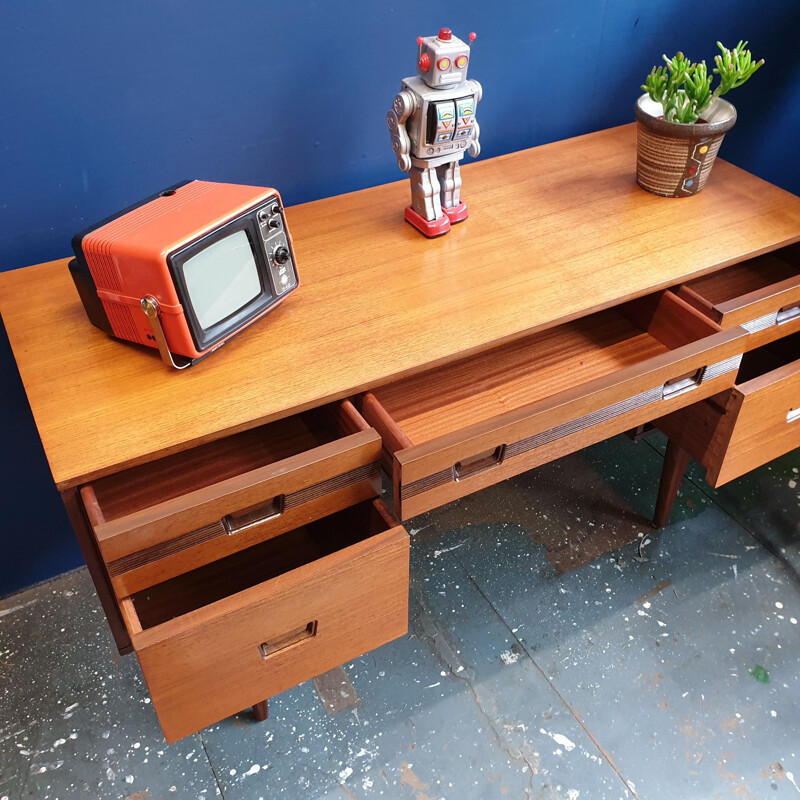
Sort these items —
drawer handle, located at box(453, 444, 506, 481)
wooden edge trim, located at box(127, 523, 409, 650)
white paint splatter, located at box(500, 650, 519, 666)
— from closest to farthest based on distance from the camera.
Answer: wooden edge trim, located at box(127, 523, 409, 650) → drawer handle, located at box(453, 444, 506, 481) → white paint splatter, located at box(500, 650, 519, 666)

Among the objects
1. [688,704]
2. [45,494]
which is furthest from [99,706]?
[688,704]

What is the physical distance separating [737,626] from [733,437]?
0.48m

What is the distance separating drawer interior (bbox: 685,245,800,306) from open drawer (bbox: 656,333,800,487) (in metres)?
0.24

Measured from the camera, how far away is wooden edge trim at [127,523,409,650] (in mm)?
919

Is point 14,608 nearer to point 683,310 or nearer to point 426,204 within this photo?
point 426,204

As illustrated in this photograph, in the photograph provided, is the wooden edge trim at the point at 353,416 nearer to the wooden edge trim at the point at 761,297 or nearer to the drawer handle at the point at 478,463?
the drawer handle at the point at 478,463

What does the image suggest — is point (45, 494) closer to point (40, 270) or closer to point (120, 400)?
point (40, 270)

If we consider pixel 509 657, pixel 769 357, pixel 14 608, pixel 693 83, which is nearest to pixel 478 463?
pixel 509 657

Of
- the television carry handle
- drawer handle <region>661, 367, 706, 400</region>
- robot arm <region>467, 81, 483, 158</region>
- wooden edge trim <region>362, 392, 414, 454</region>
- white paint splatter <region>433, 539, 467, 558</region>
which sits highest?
robot arm <region>467, 81, 483, 158</region>

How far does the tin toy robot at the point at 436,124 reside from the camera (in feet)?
3.96

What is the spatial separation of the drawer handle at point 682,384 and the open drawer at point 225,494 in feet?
1.64

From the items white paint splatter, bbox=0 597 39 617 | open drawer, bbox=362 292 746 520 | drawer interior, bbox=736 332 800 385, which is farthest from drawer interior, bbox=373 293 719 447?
white paint splatter, bbox=0 597 39 617

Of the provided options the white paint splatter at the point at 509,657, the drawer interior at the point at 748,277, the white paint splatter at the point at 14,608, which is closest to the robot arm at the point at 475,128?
the drawer interior at the point at 748,277

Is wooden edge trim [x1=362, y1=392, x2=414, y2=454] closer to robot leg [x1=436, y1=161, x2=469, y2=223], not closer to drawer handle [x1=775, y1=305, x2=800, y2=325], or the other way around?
robot leg [x1=436, y1=161, x2=469, y2=223]
